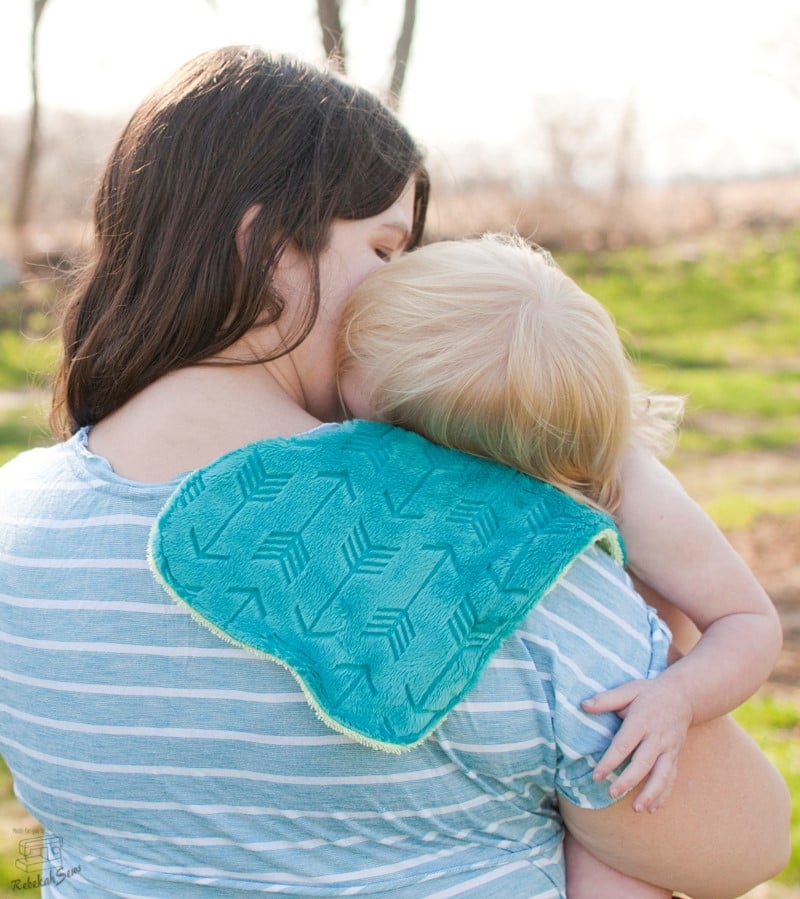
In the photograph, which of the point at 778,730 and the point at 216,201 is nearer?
the point at 216,201

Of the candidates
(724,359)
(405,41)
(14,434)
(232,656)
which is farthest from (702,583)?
(724,359)

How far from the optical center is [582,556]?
1.26 m

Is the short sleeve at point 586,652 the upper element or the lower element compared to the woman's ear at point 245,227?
lower

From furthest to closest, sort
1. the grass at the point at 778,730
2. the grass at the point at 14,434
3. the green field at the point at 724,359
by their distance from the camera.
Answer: the grass at the point at 14,434 → the green field at the point at 724,359 → the grass at the point at 778,730

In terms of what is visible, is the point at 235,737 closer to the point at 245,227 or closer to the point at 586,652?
the point at 586,652

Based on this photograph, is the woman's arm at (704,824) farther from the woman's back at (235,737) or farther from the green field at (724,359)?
the green field at (724,359)

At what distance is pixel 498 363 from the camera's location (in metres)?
1.44

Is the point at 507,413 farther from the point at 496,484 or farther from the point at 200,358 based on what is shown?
the point at 200,358

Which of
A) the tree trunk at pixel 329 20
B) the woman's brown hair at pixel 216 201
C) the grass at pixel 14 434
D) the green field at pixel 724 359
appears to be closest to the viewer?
the woman's brown hair at pixel 216 201

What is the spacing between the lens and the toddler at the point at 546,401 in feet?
4.67

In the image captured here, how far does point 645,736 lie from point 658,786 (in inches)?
2.9

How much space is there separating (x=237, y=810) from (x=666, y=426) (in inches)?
37.9

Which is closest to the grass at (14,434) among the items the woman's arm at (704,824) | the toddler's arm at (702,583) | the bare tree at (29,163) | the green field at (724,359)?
the green field at (724,359)

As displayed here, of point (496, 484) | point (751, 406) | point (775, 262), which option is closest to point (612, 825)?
point (496, 484)
